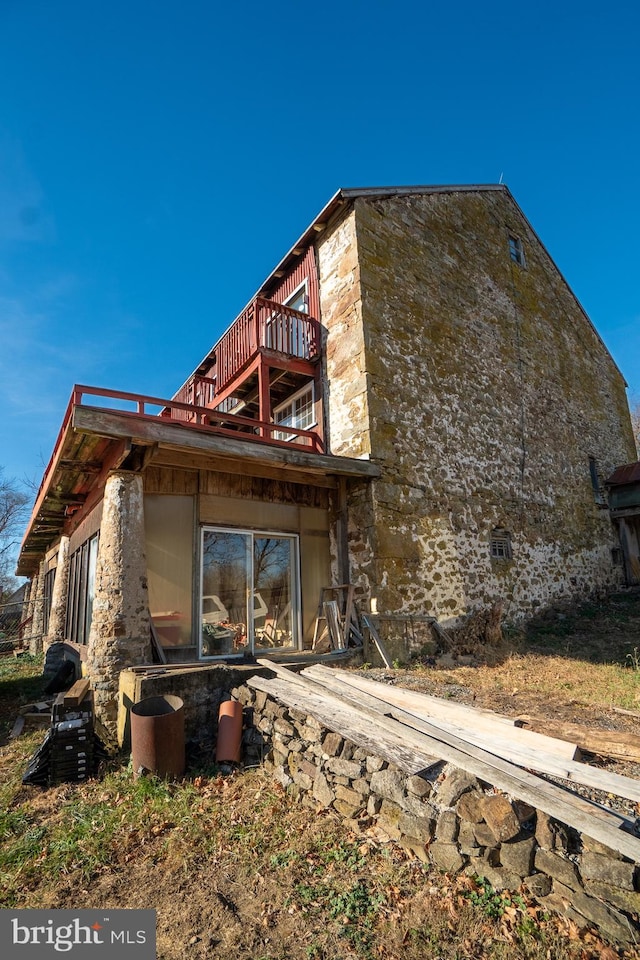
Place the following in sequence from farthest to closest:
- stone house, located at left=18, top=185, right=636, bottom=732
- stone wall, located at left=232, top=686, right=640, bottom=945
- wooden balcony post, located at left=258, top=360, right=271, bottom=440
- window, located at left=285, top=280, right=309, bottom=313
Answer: window, located at left=285, top=280, right=309, bottom=313
wooden balcony post, located at left=258, top=360, right=271, bottom=440
stone house, located at left=18, top=185, right=636, bottom=732
stone wall, located at left=232, top=686, right=640, bottom=945

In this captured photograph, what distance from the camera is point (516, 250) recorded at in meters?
14.6

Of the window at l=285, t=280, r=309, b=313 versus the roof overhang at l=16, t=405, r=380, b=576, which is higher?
the window at l=285, t=280, r=309, b=313

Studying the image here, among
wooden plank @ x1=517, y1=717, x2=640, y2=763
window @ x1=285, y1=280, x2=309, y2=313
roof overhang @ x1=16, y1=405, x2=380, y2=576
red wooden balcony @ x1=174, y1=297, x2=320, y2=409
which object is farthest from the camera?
window @ x1=285, y1=280, x2=309, y2=313

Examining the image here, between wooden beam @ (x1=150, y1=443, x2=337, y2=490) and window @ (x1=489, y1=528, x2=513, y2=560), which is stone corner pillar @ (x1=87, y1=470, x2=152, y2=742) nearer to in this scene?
wooden beam @ (x1=150, y1=443, x2=337, y2=490)

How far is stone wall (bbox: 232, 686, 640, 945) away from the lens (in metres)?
2.81

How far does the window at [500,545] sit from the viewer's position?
1087 centimetres

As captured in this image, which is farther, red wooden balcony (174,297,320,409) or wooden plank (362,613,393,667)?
red wooden balcony (174,297,320,409)

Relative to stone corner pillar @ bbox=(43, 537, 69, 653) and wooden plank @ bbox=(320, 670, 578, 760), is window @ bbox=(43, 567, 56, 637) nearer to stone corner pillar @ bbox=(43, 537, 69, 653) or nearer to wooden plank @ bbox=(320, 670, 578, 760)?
stone corner pillar @ bbox=(43, 537, 69, 653)

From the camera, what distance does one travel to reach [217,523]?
813 cm

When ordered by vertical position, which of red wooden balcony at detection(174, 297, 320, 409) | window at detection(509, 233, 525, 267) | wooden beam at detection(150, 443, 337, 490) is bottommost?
wooden beam at detection(150, 443, 337, 490)

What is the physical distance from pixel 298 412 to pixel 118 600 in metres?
6.31

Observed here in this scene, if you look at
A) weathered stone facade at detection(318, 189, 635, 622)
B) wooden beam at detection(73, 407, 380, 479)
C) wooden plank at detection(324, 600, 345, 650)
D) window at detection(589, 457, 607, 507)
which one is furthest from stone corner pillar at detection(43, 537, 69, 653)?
window at detection(589, 457, 607, 507)

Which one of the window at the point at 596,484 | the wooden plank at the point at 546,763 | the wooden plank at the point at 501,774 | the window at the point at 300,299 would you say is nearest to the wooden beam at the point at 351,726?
the wooden plank at the point at 501,774

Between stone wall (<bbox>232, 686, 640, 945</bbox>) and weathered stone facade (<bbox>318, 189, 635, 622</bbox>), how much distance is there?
406cm
